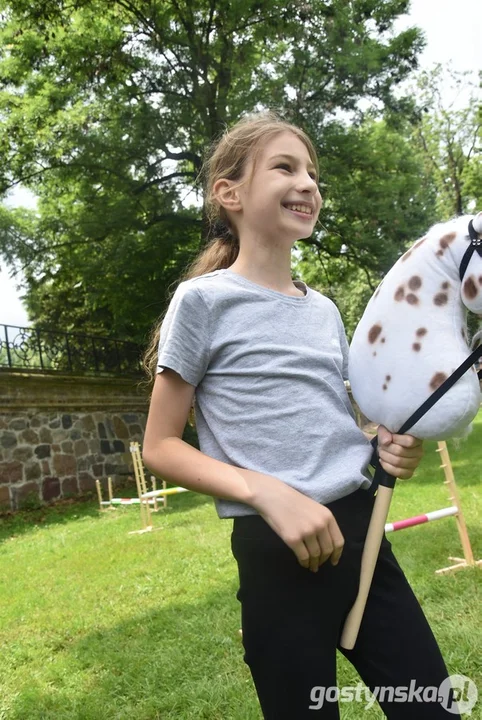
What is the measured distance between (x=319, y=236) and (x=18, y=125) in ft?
19.6

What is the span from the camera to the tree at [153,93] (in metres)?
10.9

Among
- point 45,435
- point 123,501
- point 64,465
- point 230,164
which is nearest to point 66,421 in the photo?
point 45,435

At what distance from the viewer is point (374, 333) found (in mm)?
1309

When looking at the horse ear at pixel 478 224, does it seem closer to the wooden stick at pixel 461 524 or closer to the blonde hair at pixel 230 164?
the blonde hair at pixel 230 164

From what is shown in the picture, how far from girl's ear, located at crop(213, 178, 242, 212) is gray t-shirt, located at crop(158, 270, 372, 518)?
→ 19 centimetres

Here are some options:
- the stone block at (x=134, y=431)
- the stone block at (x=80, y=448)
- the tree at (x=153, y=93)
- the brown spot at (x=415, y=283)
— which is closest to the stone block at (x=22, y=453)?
the stone block at (x=80, y=448)

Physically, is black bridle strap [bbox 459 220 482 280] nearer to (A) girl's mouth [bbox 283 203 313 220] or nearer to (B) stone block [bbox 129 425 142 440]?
(A) girl's mouth [bbox 283 203 313 220]

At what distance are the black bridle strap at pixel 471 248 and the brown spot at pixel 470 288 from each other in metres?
0.03

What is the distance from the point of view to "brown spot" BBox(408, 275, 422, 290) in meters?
1.25

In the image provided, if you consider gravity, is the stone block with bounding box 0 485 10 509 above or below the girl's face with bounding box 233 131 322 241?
below

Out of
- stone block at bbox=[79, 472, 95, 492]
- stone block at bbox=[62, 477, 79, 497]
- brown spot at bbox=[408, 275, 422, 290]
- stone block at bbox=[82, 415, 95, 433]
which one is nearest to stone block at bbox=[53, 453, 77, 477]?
stone block at bbox=[62, 477, 79, 497]

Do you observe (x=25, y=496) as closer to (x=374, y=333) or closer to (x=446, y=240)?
(x=374, y=333)

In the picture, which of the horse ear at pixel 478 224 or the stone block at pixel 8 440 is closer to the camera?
the horse ear at pixel 478 224

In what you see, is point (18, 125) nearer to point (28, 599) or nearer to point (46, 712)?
point (28, 599)
